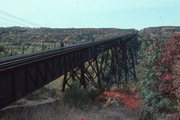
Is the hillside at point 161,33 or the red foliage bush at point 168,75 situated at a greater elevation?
the hillside at point 161,33

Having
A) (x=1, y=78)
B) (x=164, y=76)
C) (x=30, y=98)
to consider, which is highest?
(x=1, y=78)

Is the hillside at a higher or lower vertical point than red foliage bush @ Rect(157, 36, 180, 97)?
higher

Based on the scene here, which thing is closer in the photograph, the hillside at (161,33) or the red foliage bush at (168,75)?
the red foliage bush at (168,75)

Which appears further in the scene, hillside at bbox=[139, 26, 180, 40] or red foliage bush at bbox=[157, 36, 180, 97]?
hillside at bbox=[139, 26, 180, 40]

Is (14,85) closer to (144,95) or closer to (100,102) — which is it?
(100,102)

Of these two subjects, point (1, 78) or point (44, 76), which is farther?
point (44, 76)

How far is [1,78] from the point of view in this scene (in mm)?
8688

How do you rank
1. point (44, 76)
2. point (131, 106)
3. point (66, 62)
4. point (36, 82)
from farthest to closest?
point (66, 62)
point (131, 106)
point (44, 76)
point (36, 82)

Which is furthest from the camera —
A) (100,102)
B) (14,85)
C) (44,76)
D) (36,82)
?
(100,102)

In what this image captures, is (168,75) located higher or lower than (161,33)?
lower

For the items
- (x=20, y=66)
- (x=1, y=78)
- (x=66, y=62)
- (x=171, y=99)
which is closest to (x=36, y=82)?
(x=20, y=66)

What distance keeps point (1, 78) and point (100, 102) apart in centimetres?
775

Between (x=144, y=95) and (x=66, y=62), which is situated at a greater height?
(x=66, y=62)

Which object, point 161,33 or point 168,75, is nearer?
point 168,75
